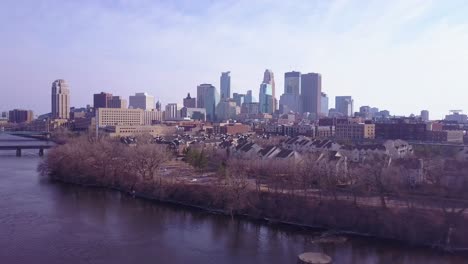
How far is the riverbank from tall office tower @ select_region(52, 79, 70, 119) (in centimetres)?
5116

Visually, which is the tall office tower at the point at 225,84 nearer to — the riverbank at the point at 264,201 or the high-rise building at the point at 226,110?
the high-rise building at the point at 226,110

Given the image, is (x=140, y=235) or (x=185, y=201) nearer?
(x=140, y=235)

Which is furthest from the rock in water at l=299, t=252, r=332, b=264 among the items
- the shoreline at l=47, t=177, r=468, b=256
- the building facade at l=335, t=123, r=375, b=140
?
the building facade at l=335, t=123, r=375, b=140

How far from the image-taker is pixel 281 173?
12.5 meters

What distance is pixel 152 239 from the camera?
8219 millimetres

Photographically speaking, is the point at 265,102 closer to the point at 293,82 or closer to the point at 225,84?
the point at 293,82

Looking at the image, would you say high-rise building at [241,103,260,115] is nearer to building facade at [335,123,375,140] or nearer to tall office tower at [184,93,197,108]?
tall office tower at [184,93,197,108]

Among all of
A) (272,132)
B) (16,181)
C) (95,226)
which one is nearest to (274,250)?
(95,226)

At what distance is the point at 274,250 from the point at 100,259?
8.91ft

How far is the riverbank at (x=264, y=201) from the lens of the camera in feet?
27.5

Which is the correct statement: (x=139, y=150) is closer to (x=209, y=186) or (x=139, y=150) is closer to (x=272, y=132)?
(x=209, y=186)

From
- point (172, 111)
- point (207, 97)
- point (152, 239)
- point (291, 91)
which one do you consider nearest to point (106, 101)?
point (172, 111)

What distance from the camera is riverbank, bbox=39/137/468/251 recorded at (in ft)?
27.5

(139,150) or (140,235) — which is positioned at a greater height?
(139,150)
